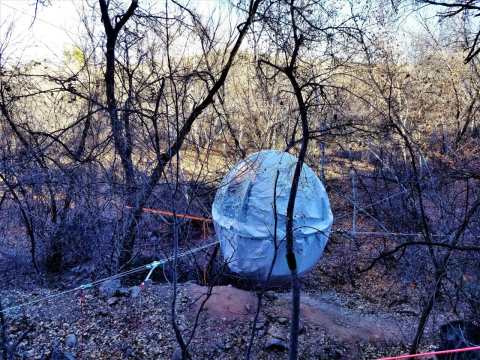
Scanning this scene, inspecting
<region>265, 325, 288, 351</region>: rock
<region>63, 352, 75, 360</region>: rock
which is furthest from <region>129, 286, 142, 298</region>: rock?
<region>265, 325, 288, 351</region>: rock

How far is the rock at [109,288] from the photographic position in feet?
17.2

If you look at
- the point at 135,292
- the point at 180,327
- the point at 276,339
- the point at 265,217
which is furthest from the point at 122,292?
the point at 265,217

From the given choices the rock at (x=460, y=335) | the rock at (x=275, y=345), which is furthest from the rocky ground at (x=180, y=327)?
the rock at (x=460, y=335)

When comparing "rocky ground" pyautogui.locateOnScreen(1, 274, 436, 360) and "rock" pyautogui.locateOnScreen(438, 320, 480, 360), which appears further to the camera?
"rocky ground" pyautogui.locateOnScreen(1, 274, 436, 360)

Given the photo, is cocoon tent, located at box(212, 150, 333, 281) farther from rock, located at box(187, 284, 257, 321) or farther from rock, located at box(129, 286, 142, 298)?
rock, located at box(129, 286, 142, 298)

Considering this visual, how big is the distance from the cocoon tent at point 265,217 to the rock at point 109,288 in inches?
56.3

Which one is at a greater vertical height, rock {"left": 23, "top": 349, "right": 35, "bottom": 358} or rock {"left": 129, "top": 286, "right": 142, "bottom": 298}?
rock {"left": 129, "top": 286, "right": 142, "bottom": 298}

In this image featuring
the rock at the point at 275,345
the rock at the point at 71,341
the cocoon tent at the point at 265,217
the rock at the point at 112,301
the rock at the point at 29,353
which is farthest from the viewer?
the cocoon tent at the point at 265,217

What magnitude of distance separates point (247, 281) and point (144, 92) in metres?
3.01

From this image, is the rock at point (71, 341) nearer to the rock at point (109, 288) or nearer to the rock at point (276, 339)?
the rock at point (109, 288)

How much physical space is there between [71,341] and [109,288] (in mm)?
918

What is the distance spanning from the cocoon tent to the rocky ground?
540mm

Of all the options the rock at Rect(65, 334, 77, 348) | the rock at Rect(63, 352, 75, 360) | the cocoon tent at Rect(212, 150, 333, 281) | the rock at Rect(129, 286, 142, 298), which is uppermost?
the cocoon tent at Rect(212, 150, 333, 281)

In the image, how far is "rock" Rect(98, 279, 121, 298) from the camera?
17.2ft
